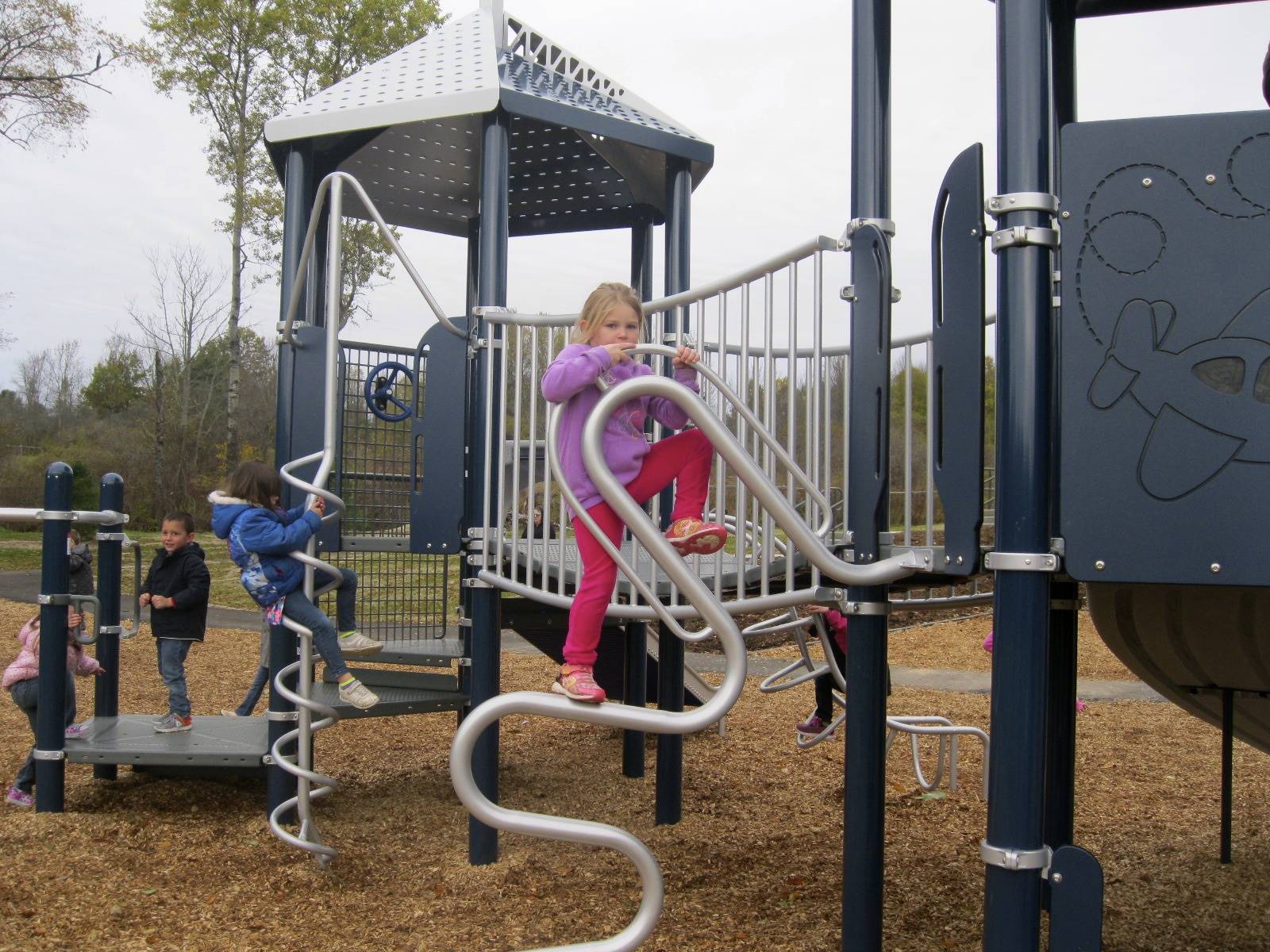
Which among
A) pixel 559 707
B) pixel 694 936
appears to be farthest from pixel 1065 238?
pixel 694 936

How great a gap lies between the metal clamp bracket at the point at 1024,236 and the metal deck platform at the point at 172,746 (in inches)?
152

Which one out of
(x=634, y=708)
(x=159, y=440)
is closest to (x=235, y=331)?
(x=159, y=440)

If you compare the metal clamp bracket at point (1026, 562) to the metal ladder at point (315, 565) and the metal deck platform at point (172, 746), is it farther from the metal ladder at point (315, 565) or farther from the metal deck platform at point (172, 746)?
the metal deck platform at point (172, 746)

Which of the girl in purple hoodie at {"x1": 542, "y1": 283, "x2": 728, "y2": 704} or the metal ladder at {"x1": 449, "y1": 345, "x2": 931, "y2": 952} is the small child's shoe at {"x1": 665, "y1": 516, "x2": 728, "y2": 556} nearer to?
the girl in purple hoodie at {"x1": 542, "y1": 283, "x2": 728, "y2": 704}

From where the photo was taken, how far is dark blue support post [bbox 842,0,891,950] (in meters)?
2.96

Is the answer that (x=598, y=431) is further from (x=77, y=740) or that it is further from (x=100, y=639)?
(x=100, y=639)

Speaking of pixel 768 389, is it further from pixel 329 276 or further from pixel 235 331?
pixel 235 331

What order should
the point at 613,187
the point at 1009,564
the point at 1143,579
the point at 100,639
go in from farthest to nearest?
the point at 613,187 < the point at 100,639 < the point at 1009,564 < the point at 1143,579

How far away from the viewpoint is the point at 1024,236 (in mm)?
2416

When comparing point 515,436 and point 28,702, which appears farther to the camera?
point 28,702

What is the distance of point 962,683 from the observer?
948cm

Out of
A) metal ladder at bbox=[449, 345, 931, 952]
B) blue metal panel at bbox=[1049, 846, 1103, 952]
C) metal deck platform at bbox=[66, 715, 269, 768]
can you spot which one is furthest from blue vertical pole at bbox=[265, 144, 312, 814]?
blue metal panel at bbox=[1049, 846, 1103, 952]

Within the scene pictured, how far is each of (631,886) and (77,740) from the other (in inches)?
110

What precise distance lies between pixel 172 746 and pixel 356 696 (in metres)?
1.15
